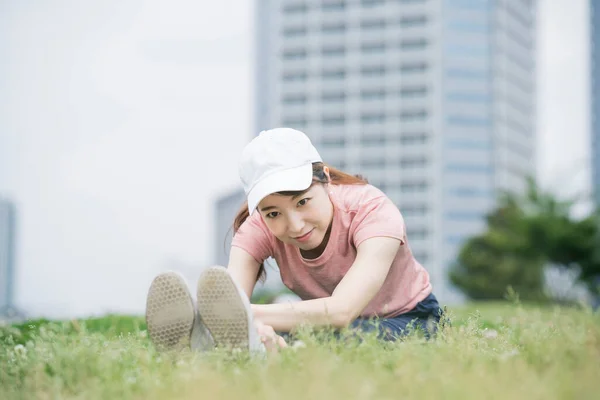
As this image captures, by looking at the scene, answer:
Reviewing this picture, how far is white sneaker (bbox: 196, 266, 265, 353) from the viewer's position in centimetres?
292

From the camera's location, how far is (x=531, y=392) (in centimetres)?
198

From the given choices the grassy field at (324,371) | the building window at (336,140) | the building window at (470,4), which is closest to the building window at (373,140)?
the building window at (336,140)

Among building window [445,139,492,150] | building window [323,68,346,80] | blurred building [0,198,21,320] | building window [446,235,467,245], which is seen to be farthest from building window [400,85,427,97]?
blurred building [0,198,21,320]

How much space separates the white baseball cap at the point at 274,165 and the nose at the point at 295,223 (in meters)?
0.17

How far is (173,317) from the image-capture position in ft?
10.1

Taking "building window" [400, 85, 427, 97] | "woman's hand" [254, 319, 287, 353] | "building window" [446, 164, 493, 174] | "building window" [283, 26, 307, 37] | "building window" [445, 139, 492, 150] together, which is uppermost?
"building window" [283, 26, 307, 37]

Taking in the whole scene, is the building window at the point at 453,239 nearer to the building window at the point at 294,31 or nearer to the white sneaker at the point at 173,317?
the building window at the point at 294,31

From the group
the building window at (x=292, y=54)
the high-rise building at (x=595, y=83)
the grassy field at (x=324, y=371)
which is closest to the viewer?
the grassy field at (x=324, y=371)

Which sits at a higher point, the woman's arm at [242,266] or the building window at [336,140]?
the woman's arm at [242,266]

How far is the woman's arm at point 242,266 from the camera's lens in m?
3.99

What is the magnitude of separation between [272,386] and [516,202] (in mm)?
30175

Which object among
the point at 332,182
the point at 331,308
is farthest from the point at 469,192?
the point at 331,308

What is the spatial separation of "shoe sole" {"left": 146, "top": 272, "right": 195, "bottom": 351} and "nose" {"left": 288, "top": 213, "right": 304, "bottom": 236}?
2.23ft

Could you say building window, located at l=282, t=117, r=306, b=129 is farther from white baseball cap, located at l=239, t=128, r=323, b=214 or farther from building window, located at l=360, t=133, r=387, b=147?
white baseball cap, located at l=239, t=128, r=323, b=214
